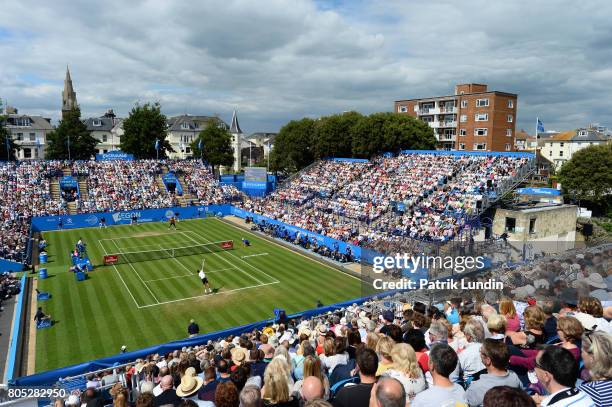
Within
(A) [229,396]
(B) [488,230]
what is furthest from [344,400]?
(B) [488,230]

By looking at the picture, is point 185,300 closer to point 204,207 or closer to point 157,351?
point 157,351

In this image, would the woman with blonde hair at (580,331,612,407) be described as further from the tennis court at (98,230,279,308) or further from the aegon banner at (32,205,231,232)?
the aegon banner at (32,205,231,232)

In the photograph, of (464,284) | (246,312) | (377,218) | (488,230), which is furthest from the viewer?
(377,218)

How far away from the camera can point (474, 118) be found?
236ft

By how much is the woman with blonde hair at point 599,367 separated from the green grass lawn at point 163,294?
19.0 m

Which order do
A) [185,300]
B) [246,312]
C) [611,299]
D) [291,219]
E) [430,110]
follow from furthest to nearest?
[430,110], [291,219], [185,300], [246,312], [611,299]

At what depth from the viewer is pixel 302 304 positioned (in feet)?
81.5

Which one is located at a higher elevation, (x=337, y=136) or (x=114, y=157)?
(x=337, y=136)

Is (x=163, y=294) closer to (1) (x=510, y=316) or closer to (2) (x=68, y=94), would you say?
(1) (x=510, y=316)

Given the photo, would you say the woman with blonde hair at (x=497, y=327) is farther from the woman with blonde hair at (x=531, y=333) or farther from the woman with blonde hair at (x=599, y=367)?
the woman with blonde hair at (x=599, y=367)

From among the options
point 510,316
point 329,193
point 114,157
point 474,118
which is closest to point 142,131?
point 114,157

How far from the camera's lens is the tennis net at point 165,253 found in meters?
33.8

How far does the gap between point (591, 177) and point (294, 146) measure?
140ft

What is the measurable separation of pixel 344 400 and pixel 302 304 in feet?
65.6
